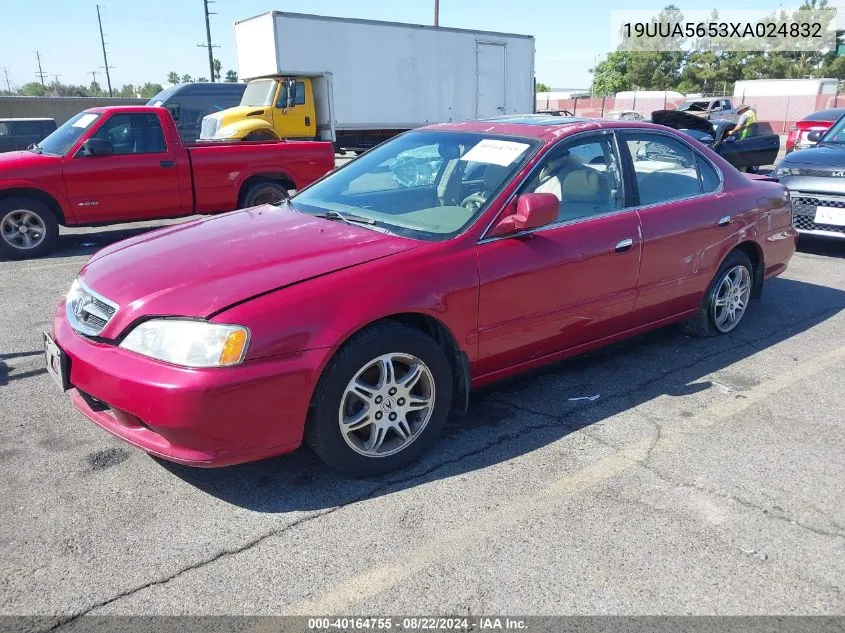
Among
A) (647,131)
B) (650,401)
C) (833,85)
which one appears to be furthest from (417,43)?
(833,85)

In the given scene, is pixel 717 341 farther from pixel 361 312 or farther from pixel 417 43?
pixel 417 43

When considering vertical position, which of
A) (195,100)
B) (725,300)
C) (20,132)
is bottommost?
(725,300)

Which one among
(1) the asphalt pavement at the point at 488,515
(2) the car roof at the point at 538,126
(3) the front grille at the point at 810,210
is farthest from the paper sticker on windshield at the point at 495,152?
(3) the front grille at the point at 810,210

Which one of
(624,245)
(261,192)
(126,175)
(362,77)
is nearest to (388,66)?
(362,77)

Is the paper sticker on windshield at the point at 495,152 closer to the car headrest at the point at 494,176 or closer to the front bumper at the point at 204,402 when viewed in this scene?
the car headrest at the point at 494,176

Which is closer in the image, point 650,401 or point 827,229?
point 650,401

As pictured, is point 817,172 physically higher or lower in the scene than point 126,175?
lower

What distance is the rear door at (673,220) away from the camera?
4207mm

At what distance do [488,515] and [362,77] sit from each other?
16.8 meters

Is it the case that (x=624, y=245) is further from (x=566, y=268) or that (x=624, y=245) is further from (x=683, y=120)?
(x=683, y=120)

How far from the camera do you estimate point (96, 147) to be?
7926 mm

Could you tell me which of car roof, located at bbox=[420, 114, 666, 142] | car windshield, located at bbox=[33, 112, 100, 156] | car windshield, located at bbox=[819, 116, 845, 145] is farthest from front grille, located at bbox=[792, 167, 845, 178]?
car windshield, located at bbox=[33, 112, 100, 156]

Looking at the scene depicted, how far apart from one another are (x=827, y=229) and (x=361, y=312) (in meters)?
6.57

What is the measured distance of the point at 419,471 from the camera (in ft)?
10.6
